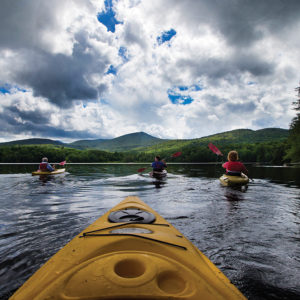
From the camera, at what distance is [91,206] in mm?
7246

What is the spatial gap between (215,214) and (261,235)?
5.61 feet

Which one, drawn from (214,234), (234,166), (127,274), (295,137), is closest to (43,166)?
(234,166)

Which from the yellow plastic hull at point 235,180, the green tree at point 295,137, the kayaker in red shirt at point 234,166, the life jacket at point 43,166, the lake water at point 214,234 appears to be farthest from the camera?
the green tree at point 295,137

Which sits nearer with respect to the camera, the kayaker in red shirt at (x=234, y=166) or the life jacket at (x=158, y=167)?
the kayaker in red shirt at (x=234, y=166)

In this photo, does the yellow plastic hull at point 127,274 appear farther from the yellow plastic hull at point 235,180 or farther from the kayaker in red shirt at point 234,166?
the kayaker in red shirt at point 234,166

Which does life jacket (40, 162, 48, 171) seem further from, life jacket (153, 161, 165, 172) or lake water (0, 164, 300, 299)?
lake water (0, 164, 300, 299)

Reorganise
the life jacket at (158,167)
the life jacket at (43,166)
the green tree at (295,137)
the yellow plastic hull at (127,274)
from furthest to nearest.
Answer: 1. the green tree at (295,137)
2. the life jacket at (43,166)
3. the life jacket at (158,167)
4. the yellow plastic hull at (127,274)

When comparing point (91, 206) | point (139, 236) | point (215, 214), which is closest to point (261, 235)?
point (215, 214)

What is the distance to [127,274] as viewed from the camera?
6.36 feet

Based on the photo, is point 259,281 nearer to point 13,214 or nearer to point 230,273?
point 230,273

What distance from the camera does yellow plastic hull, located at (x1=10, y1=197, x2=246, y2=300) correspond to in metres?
1.61

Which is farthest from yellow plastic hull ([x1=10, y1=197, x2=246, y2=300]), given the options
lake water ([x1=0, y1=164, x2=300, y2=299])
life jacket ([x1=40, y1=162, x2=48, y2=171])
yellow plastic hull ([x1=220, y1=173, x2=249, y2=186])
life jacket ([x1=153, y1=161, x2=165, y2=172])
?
life jacket ([x1=40, y1=162, x2=48, y2=171])

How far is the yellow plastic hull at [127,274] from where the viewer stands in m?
1.61

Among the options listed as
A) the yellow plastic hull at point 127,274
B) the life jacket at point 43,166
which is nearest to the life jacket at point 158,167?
the life jacket at point 43,166
